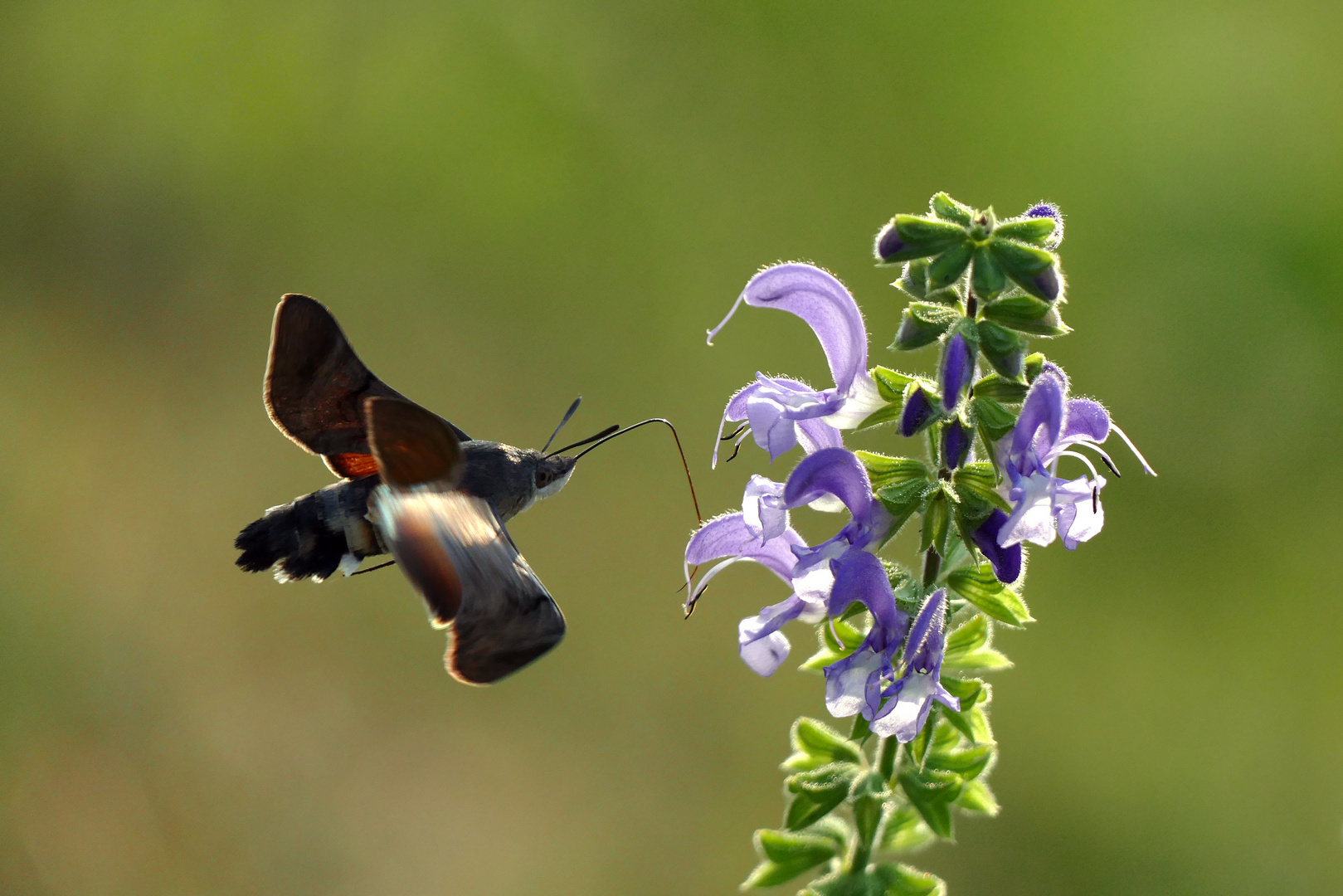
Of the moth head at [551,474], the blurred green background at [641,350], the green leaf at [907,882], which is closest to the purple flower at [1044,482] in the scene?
the green leaf at [907,882]

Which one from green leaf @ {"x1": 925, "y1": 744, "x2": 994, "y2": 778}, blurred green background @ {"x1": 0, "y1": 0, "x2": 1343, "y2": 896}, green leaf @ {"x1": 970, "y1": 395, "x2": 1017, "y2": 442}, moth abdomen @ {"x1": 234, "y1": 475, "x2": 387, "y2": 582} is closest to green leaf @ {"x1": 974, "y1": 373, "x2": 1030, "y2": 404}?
green leaf @ {"x1": 970, "y1": 395, "x2": 1017, "y2": 442}

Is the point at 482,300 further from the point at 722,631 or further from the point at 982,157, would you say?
the point at 982,157

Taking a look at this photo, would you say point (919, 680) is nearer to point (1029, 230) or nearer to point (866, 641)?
point (866, 641)

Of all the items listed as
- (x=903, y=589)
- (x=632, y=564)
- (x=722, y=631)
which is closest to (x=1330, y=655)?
(x=722, y=631)

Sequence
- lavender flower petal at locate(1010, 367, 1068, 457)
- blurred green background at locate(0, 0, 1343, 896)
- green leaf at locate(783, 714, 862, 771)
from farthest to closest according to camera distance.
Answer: blurred green background at locate(0, 0, 1343, 896), green leaf at locate(783, 714, 862, 771), lavender flower petal at locate(1010, 367, 1068, 457)

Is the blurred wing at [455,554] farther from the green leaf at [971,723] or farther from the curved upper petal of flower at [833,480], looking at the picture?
the green leaf at [971,723]

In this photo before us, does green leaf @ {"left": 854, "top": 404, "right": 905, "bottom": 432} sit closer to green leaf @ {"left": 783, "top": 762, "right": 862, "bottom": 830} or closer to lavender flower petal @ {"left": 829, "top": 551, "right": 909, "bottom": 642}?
lavender flower petal @ {"left": 829, "top": 551, "right": 909, "bottom": 642}
